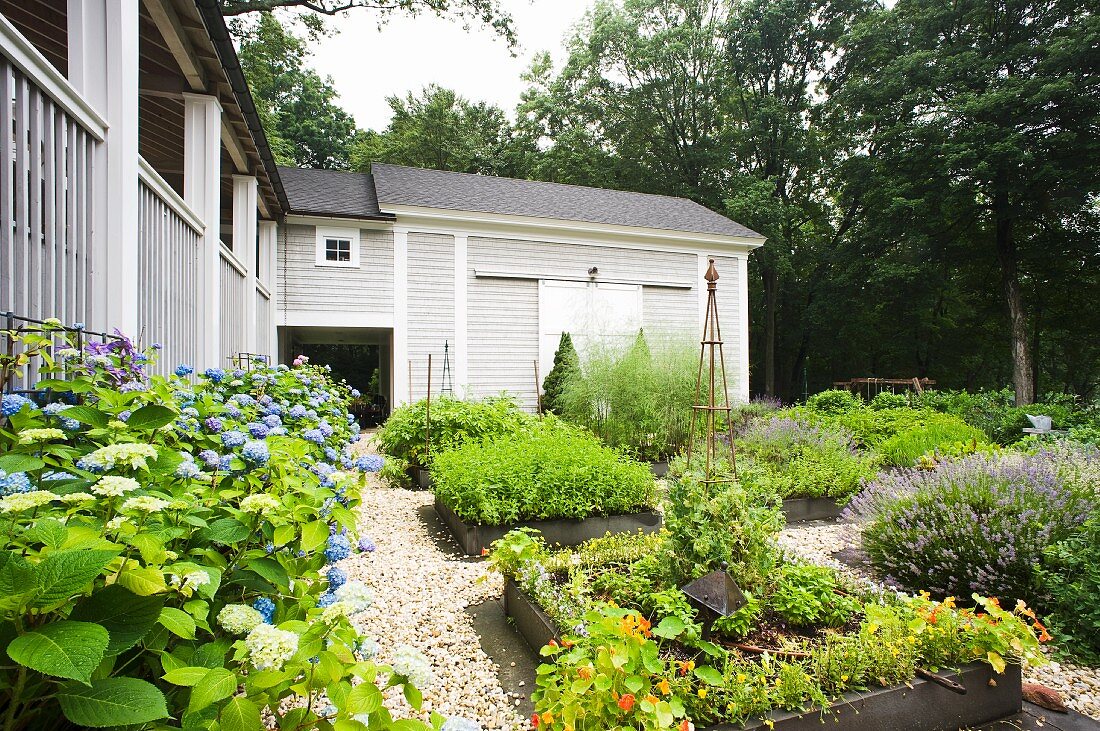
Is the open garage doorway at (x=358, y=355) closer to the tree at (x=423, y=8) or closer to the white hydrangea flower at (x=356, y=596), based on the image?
the tree at (x=423, y=8)

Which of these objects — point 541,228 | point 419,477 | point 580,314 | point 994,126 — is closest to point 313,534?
point 419,477

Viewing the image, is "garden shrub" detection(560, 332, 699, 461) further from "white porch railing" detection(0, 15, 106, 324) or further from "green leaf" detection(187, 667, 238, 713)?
"green leaf" detection(187, 667, 238, 713)

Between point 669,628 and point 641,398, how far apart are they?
21.3ft

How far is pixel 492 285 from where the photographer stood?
11.2 meters

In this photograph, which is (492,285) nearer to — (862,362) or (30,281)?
(30,281)

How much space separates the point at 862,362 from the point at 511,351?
711 inches

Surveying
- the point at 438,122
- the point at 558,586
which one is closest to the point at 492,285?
the point at 558,586

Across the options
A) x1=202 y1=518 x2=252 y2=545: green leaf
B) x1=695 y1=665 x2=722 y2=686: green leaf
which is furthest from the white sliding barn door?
x1=202 y1=518 x2=252 y2=545: green leaf

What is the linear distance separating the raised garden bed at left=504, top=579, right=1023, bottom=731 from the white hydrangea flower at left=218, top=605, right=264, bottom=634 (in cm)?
174

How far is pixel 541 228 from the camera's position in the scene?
37.8 ft

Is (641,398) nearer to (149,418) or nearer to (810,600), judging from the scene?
(810,600)

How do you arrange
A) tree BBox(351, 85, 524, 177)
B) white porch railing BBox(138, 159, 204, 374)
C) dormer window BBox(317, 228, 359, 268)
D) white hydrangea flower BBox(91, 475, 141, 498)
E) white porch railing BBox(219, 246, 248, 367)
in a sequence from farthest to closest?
1. tree BBox(351, 85, 524, 177)
2. dormer window BBox(317, 228, 359, 268)
3. white porch railing BBox(219, 246, 248, 367)
4. white porch railing BBox(138, 159, 204, 374)
5. white hydrangea flower BBox(91, 475, 141, 498)

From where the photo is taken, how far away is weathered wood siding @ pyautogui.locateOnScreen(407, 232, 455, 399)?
10594 millimetres

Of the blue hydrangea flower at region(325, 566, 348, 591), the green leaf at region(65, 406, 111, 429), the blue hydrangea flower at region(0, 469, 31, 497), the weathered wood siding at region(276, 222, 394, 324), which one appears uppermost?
the weathered wood siding at region(276, 222, 394, 324)
